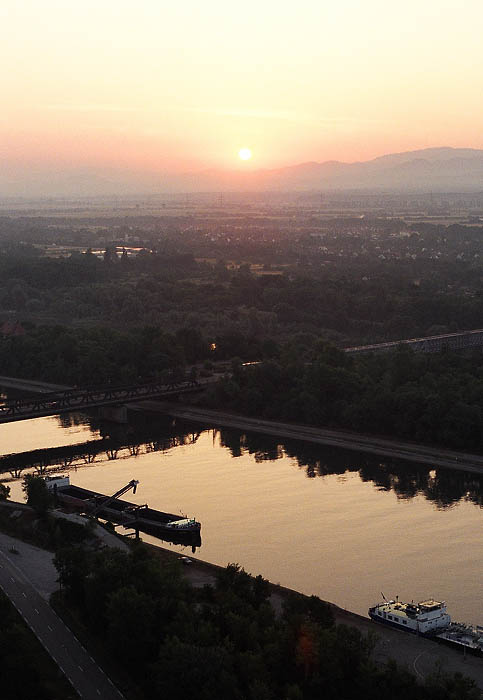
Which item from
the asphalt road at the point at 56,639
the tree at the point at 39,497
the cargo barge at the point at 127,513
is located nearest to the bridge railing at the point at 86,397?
the cargo barge at the point at 127,513

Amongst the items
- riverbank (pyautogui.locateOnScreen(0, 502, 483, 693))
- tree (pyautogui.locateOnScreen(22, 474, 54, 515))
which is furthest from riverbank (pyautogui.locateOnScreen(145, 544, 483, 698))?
tree (pyautogui.locateOnScreen(22, 474, 54, 515))

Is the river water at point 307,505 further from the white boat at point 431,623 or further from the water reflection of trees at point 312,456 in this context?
the white boat at point 431,623

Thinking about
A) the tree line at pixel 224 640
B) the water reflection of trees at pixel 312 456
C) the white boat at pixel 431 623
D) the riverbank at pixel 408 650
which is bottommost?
the water reflection of trees at pixel 312 456

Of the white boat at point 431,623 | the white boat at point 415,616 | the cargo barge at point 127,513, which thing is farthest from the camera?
the cargo barge at point 127,513

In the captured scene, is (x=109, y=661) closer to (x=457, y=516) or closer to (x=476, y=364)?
(x=457, y=516)

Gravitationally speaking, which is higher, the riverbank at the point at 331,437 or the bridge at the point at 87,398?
the bridge at the point at 87,398

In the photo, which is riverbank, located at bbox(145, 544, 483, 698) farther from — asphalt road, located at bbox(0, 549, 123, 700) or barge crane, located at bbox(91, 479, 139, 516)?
barge crane, located at bbox(91, 479, 139, 516)
